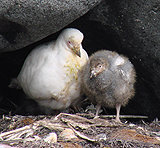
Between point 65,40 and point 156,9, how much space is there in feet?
3.75

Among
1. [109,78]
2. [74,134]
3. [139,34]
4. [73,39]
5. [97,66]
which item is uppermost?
[73,39]

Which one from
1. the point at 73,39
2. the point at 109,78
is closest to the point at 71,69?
the point at 73,39

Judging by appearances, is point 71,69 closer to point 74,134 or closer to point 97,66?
point 97,66

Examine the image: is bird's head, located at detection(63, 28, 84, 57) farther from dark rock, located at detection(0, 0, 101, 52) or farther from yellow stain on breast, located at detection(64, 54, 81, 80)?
dark rock, located at detection(0, 0, 101, 52)

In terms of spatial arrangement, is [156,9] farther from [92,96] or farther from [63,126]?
[63,126]

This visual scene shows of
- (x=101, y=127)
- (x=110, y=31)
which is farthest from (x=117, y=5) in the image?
(x=101, y=127)

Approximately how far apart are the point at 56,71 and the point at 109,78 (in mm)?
646

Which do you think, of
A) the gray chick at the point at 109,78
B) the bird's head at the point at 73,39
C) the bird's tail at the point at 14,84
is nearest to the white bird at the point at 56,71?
the bird's head at the point at 73,39

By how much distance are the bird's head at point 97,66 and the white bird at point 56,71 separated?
258 millimetres

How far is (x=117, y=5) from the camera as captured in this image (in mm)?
3506

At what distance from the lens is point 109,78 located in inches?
140

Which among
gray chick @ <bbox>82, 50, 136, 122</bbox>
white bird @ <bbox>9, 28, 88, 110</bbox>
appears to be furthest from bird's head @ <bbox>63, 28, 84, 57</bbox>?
gray chick @ <bbox>82, 50, 136, 122</bbox>

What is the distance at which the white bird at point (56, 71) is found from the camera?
3695 millimetres

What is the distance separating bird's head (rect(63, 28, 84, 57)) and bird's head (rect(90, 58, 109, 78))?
0.87 feet
